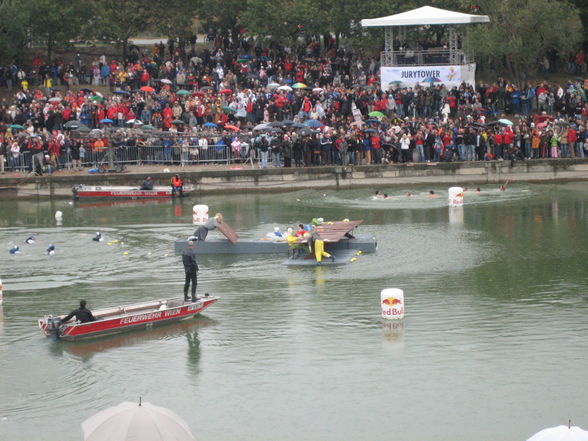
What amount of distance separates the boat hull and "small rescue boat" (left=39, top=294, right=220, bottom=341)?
24.2 feet

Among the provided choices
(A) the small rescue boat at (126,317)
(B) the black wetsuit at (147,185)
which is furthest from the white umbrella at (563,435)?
(B) the black wetsuit at (147,185)

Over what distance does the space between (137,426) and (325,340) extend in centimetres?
1026

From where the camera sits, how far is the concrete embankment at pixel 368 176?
159 ft

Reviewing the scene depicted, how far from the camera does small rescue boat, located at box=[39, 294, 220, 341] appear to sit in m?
24.5

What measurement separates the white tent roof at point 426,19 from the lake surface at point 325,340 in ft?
55.0

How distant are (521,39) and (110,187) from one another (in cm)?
2014

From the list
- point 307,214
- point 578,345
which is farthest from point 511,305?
point 307,214

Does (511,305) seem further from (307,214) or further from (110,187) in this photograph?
(110,187)

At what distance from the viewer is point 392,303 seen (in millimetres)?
25641

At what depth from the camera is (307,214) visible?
42.1 metres

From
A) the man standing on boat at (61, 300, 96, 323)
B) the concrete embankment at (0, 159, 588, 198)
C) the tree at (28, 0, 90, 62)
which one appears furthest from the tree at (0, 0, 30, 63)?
the man standing on boat at (61, 300, 96, 323)

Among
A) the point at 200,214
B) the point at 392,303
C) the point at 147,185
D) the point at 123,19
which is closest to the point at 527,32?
the point at 147,185

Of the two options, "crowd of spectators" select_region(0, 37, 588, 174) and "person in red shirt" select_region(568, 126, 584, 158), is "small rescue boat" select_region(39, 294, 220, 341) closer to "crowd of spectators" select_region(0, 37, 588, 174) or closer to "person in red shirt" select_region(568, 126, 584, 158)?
"crowd of spectators" select_region(0, 37, 588, 174)

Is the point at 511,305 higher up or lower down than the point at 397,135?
lower down
